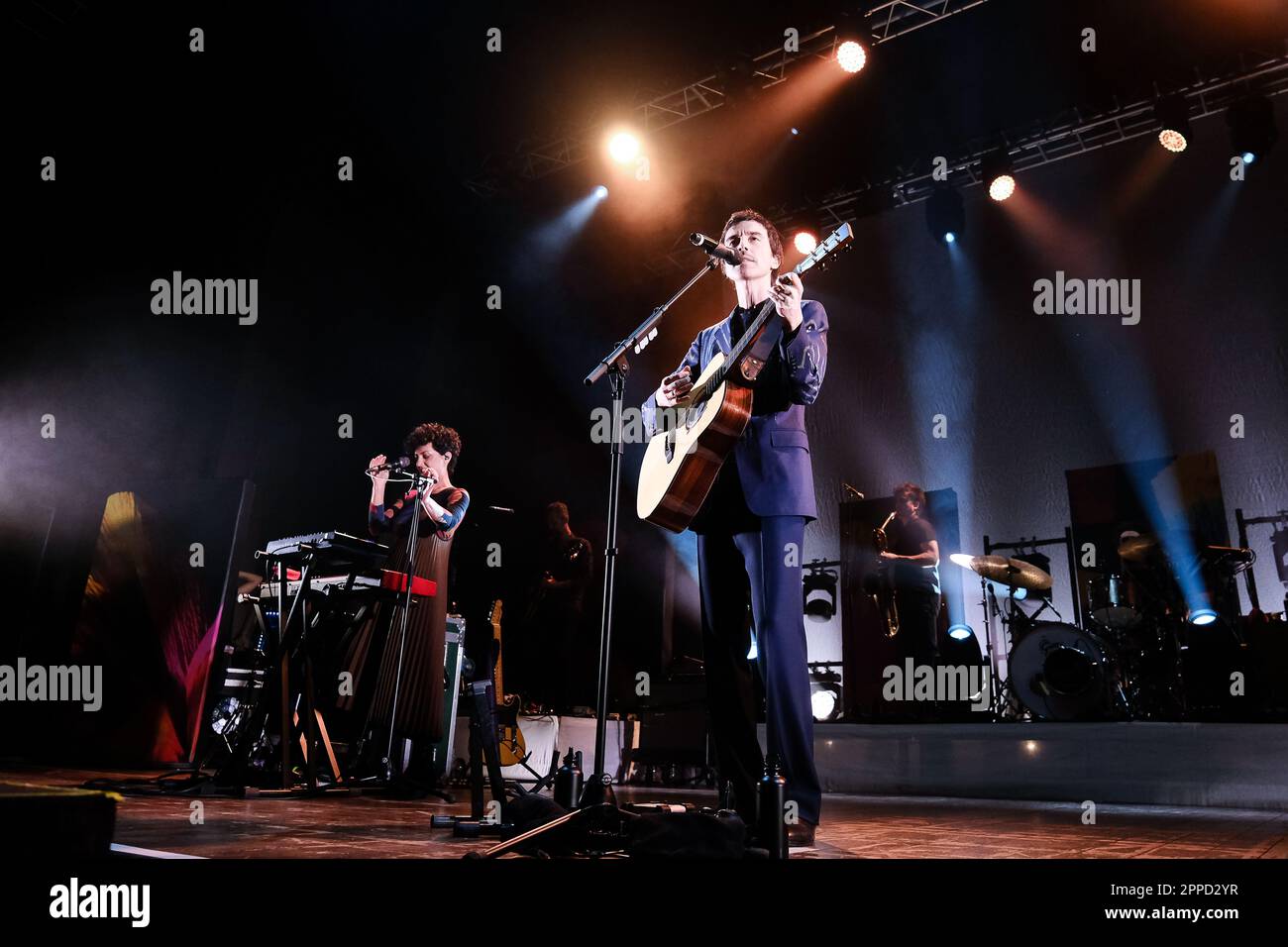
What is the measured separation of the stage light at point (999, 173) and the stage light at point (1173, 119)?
113 cm

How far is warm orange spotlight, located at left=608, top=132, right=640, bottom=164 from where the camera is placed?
760 cm

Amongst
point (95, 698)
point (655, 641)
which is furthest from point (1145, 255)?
point (95, 698)

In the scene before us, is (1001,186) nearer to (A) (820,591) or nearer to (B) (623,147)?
(B) (623,147)

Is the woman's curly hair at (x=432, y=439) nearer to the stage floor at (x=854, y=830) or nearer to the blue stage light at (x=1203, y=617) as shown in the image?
the stage floor at (x=854, y=830)

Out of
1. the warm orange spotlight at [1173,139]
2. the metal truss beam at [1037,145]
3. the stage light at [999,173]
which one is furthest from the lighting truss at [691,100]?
the warm orange spotlight at [1173,139]

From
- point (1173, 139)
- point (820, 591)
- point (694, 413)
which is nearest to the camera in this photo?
point (694, 413)

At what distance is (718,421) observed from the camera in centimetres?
244

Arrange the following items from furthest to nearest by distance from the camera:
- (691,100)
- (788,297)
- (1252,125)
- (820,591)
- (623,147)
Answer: (820,591), (623,147), (691,100), (1252,125), (788,297)

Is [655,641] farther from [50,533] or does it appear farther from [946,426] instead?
[50,533]

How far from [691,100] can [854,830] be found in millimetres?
6290

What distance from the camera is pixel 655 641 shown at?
8.56 metres

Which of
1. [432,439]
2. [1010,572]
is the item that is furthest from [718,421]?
[1010,572]

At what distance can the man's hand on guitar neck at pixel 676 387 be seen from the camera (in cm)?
278

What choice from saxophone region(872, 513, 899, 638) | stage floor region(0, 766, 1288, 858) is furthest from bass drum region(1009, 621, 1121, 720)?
stage floor region(0, 766, 1288, 858)
